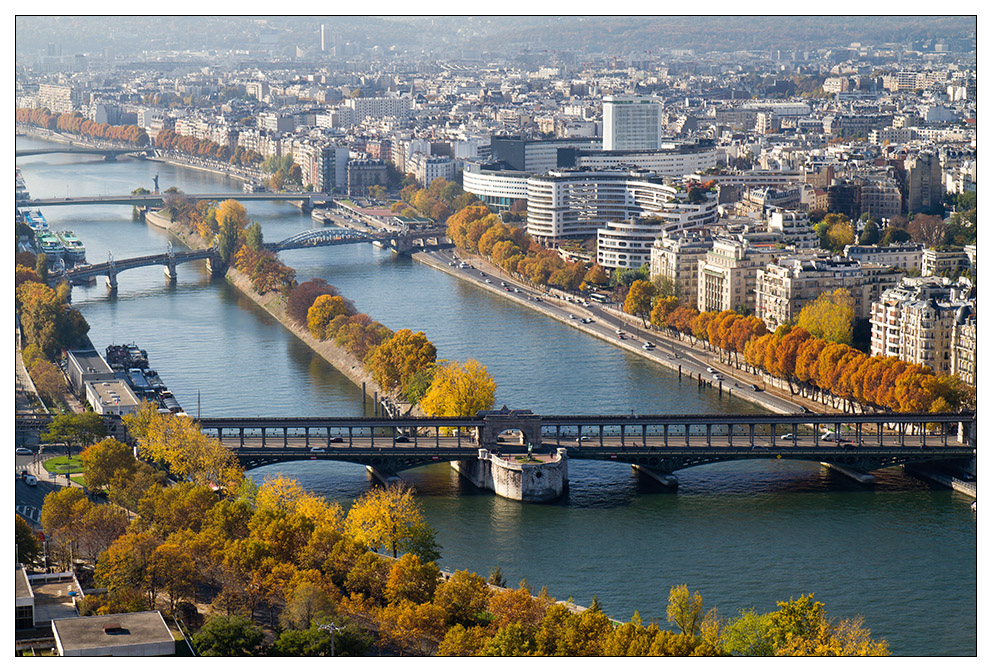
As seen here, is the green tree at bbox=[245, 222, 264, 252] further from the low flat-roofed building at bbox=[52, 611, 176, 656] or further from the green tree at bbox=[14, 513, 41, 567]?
the low flat-roofed building at bbox=[52, 611, 176, 656]

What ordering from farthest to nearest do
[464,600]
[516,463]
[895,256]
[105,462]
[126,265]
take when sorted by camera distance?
[126,265] < [895,256] < [516,463] < [105,462] < [464,600]

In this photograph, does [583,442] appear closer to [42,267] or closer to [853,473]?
[853,473]

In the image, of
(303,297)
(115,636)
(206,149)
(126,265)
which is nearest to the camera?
(115,636)

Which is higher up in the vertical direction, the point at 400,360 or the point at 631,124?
the point at 631,124

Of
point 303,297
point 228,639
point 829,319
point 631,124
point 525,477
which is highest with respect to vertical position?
point 631,124

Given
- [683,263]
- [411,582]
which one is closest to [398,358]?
[683,263]

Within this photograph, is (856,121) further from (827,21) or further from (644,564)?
(644,564)
